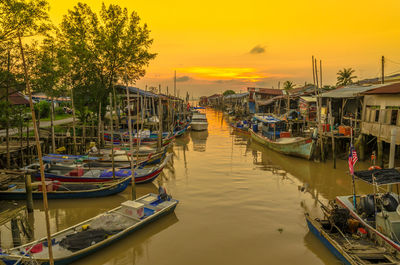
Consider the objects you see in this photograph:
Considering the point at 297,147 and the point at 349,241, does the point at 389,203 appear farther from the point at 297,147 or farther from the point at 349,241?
the point at 297,147

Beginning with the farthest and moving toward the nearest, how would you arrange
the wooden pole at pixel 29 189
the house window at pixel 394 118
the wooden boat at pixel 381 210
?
the house window at pixel 394 118
the wooden pole at pixel 29 189
the wooden boat at pixel 381 210

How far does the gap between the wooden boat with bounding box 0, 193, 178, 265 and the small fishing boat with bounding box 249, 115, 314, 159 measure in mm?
14530

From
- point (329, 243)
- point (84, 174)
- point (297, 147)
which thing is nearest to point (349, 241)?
point (329, 243)

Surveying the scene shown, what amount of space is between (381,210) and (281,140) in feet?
59.7

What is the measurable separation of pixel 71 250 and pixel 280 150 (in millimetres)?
21132

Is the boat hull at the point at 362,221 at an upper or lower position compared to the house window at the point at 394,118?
lower

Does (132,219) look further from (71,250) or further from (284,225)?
(284,225)

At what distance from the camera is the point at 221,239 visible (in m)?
10.6

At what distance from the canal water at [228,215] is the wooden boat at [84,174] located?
897mm

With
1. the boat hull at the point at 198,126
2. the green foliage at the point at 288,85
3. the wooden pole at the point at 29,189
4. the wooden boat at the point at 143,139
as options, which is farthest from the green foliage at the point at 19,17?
the green foliage at the point at 288,85

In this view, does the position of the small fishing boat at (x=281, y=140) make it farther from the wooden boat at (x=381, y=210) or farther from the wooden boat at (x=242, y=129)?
the wooden boat at (x=381, y=210)

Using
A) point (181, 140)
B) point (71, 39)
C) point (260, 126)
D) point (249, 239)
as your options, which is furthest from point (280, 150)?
point (71, 39)

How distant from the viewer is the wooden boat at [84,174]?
1548cm

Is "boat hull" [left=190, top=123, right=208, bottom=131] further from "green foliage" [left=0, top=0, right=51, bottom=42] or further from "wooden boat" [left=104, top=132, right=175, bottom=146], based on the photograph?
"green foliage" [left=0, top=0, right=51, bottom=42]
